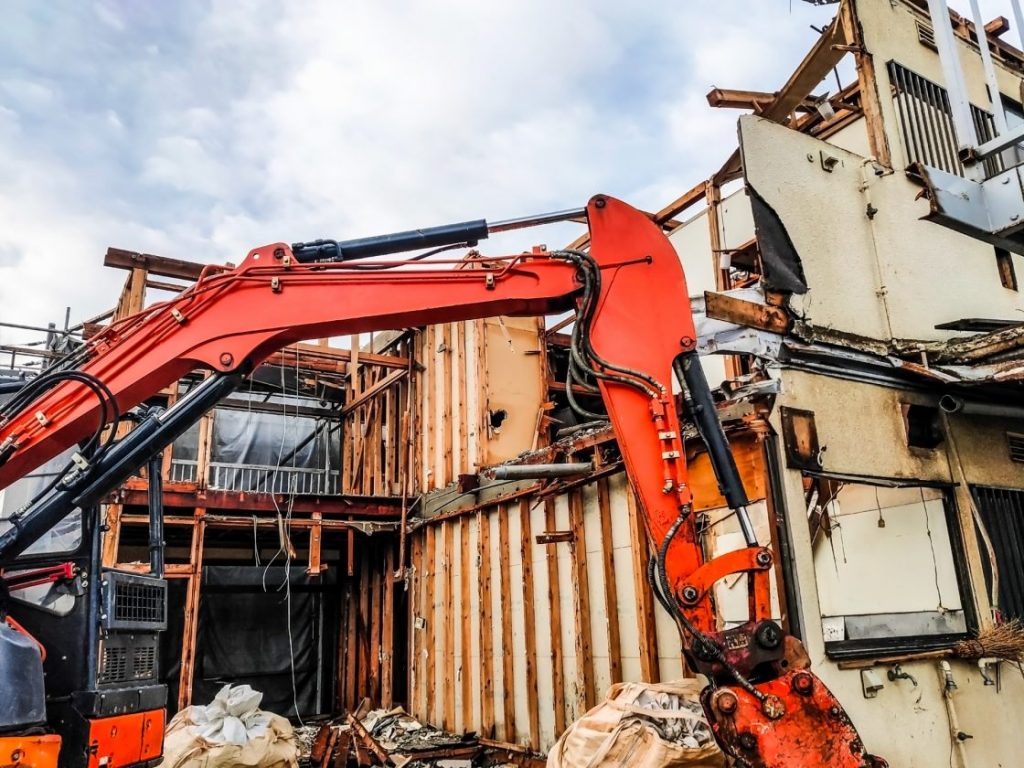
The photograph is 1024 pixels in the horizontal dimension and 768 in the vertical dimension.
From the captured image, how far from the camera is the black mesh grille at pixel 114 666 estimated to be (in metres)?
4.64

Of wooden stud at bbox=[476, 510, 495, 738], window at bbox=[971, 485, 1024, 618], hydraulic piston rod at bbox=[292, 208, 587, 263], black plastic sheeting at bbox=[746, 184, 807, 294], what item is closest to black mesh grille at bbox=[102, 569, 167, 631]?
hydraulic piston rod at bbox=[292, 208, 587, 263]

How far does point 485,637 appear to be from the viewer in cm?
938

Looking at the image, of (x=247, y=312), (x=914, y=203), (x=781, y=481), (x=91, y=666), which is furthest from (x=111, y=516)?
(x=914, y=203)

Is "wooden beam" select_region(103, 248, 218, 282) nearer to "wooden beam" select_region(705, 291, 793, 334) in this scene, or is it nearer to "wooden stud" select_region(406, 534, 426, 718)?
"wooden stud" select_region(406, 534, 426, 718)

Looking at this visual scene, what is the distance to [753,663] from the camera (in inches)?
125

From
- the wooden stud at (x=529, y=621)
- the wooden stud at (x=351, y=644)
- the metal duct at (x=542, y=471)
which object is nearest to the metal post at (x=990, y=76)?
the metal duct at (x=542, y=471)

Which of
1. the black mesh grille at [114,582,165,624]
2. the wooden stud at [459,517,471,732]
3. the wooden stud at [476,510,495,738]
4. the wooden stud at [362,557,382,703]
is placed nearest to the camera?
the black mesh grille at [114,582,165,624]

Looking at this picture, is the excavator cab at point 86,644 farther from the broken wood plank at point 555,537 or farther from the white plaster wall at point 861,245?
the white plaster wall at point 861,245

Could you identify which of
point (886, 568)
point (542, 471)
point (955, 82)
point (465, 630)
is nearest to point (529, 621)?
point (465, 630)

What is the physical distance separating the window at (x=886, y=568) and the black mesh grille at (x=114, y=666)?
4.70 metres

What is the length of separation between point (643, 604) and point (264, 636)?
380 inches

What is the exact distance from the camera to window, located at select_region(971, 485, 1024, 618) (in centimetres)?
627

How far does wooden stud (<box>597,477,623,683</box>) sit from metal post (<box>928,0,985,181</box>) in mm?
4133

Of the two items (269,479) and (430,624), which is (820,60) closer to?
(430,624)
